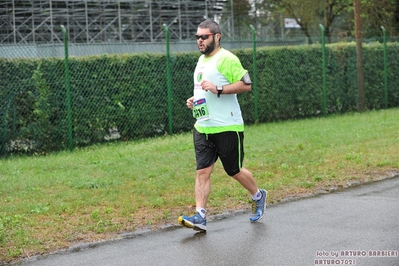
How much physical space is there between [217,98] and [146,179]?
329 centimetres

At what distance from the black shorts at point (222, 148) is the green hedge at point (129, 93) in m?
7.15

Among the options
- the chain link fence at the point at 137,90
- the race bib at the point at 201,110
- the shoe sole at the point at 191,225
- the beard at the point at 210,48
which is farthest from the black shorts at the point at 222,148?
the chain link fence at the point at 137,90

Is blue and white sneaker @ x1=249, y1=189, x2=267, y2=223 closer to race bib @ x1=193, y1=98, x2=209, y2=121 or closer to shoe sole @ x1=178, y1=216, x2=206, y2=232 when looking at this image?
shoe sole @ x1=178, y1=216, x2=206, y2=232

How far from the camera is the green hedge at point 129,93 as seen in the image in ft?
45.6

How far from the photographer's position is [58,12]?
43625mm

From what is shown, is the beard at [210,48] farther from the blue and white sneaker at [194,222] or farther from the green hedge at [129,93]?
the green hedge at [129,93]

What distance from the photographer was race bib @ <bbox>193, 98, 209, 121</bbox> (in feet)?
23.9

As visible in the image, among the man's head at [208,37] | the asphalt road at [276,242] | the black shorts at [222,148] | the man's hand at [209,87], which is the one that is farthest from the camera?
the black shorts at [222,148]

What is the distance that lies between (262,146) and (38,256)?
7388mm

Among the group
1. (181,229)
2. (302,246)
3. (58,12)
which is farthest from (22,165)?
(58,12)

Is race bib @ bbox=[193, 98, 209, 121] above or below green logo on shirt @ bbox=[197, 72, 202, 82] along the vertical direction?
below

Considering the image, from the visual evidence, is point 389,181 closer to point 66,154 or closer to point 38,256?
point 38,256

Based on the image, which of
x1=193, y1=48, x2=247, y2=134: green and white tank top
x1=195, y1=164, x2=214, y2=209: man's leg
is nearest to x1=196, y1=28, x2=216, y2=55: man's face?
x1=193, y1=48, x2=247, y2=134: green and white tank top

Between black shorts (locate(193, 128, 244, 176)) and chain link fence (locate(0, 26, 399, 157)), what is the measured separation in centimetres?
714
